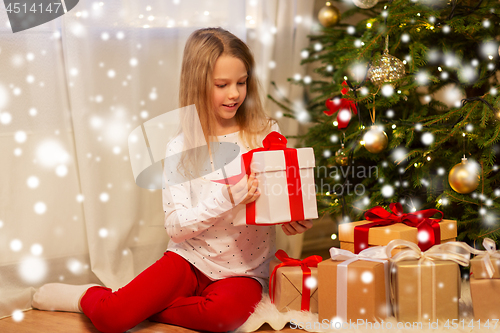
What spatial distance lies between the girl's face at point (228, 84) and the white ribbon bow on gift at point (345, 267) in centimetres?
56

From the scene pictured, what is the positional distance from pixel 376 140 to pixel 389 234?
390mm

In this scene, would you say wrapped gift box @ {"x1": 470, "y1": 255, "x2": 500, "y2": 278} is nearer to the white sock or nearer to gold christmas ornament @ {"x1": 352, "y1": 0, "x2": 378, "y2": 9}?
gold christmas ornament @ {"x1": 352, "y1": 0, "x2": 378, "y2": 9}

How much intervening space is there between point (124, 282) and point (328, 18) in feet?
4.47

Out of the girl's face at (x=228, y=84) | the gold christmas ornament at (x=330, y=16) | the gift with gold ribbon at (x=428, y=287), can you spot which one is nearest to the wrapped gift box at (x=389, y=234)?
the gift with gold ribbon at (x=428, y=287)

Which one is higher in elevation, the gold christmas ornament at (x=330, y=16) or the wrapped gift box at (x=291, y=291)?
the gold christmas ornament at (x=330, y=16)

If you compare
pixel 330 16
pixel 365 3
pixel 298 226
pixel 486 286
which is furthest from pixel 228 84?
pixel 486 286

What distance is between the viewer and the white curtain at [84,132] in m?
1.50

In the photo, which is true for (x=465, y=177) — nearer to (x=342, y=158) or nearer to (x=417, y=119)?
(x=417, y=119)

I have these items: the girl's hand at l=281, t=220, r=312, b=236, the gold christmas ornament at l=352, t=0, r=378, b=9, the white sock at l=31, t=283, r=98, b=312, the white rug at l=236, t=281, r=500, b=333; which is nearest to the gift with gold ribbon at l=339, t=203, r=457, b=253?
the girl's hand at l=281, t=220, r=312, b=236

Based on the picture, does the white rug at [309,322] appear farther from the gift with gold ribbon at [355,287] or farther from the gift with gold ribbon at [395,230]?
the gift with gold ribbon at [395,230]

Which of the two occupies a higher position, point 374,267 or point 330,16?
point 330,16

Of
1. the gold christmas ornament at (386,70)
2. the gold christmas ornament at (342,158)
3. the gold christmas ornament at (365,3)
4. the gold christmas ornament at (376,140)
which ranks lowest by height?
the gold christmas ornament at (342,158)

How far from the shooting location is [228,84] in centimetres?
138

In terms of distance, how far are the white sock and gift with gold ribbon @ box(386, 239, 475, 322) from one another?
3.18 ft
